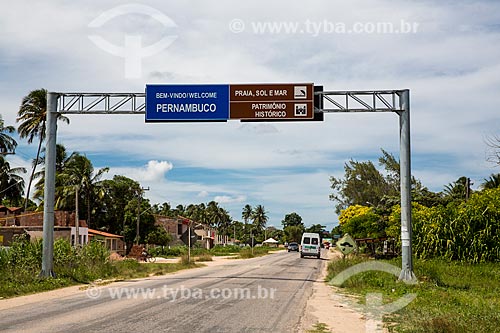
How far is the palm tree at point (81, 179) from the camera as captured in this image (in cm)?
6419

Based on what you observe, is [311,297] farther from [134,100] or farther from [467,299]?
[134,100]

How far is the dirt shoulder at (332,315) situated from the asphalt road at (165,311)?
28cm

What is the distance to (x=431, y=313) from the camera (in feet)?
40.6

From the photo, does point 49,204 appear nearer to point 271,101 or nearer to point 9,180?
point 271,101

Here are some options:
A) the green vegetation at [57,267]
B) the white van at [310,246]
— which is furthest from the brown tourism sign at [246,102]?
the white van at [310,246]

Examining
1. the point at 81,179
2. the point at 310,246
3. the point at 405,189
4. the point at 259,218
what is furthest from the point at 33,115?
the point at 259,218

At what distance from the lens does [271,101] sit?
22141 mm

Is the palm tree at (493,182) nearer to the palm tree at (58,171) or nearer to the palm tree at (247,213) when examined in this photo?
the palm tree at (58,171)

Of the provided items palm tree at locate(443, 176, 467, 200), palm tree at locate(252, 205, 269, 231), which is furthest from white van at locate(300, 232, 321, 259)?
palm tree at locate(252, 205, 269, 231)

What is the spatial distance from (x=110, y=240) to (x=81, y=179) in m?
10.5

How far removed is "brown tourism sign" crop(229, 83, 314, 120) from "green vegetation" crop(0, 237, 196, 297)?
9.34m

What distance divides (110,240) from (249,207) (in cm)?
10968

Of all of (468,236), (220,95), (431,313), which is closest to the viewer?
(431,313)

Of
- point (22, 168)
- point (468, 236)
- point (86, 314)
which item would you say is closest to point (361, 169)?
point (22, 168)
